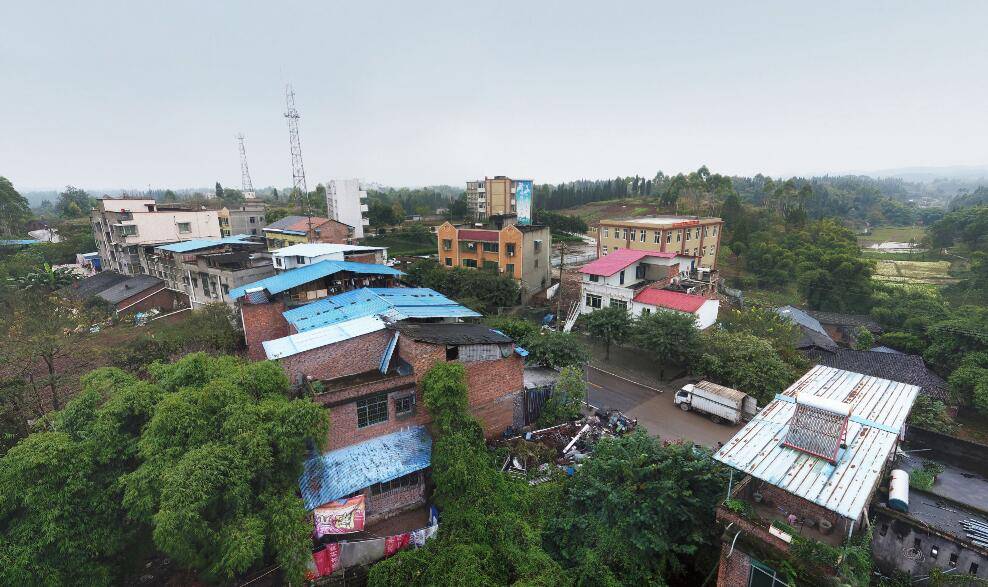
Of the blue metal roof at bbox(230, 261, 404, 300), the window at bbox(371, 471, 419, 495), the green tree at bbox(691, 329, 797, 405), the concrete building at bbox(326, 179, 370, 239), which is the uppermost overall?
the concrete building at bbox(326, 179, 370, 239)

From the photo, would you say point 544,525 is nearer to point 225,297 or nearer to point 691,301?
point 691,301

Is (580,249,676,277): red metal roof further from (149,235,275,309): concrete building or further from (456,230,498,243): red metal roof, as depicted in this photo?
(149,235,275,309): concrete building

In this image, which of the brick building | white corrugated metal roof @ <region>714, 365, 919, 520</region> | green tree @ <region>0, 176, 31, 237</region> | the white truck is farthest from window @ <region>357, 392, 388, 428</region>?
green tree @ <region>0, 176, 31, 237</region>

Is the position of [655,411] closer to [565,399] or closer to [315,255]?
[565,399]

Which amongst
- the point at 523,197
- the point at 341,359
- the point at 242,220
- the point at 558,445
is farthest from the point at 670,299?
the point at 242,220

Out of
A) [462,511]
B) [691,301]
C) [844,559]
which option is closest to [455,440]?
[462,511]

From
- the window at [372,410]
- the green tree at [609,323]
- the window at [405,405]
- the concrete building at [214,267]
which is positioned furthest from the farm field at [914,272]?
the concrete building at [214,267]
